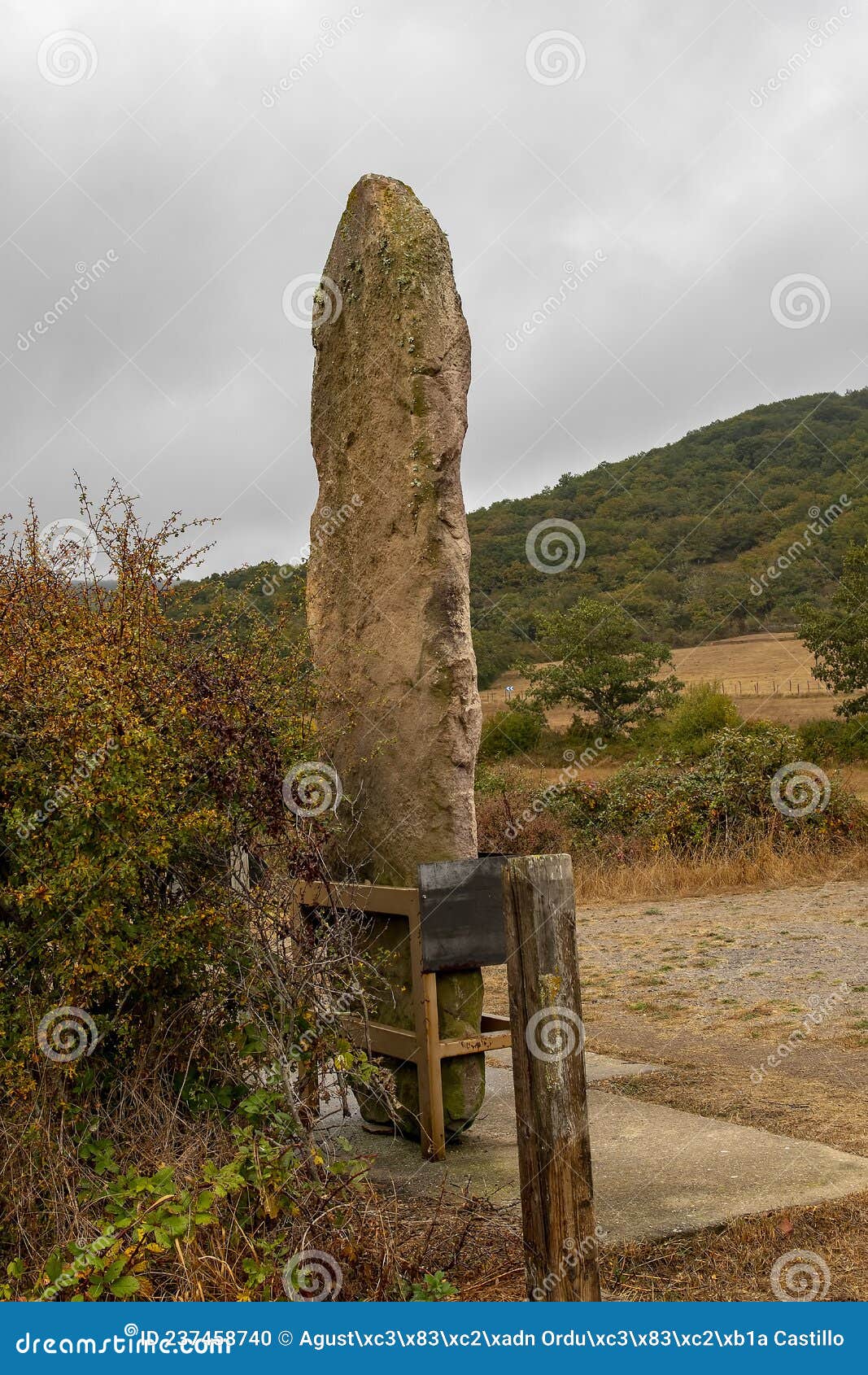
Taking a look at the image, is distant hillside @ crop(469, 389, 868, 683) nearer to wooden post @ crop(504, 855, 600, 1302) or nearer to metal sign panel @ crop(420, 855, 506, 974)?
metal sign panel @ crop(420, 855, 506, 974)

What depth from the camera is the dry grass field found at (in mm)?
36625

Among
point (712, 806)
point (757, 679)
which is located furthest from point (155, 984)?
point (757, 679)

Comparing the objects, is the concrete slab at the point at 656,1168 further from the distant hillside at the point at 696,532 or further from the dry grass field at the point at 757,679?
the distant hillside at the point at 696,532

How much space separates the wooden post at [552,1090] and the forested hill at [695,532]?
117ft

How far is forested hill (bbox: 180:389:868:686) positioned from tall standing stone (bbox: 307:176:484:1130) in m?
33.0

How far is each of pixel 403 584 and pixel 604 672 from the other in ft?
87.4

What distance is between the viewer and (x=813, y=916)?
13109 mm

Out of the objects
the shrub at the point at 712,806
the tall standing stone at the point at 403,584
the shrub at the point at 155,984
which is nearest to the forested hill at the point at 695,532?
the shrub at the point at 712,806

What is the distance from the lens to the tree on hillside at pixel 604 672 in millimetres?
32156

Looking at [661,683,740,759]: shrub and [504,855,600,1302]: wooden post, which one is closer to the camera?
[504,855,600,1302]: wooden post

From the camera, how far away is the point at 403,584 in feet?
20.4

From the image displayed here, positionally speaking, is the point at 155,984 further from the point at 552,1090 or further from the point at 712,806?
the point at 712,806

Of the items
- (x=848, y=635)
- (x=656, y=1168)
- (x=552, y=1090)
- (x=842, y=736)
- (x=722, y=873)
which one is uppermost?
(x=848, y=635)

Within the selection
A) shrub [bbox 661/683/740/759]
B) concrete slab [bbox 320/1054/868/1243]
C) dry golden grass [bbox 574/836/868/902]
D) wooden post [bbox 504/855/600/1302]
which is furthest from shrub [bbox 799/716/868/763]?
wooden post [bbox 504/855/600/1302]
